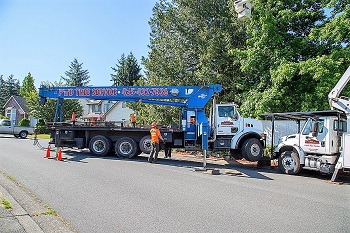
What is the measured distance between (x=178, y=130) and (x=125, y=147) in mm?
2735

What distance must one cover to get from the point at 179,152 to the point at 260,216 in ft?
45.2

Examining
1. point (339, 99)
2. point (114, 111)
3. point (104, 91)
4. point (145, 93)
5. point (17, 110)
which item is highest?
point (17, 110)

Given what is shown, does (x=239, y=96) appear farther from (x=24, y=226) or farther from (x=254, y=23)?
(x=24, y=226)

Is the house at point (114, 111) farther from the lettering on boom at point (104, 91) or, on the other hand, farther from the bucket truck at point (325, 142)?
the bucket truck at point (325, 142)

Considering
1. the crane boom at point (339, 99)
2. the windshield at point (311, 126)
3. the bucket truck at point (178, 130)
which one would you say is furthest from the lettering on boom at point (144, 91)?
the crane boom at point (339, 99)

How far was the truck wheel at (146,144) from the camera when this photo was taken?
48.3 ft

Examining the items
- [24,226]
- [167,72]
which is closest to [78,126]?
[167,72]

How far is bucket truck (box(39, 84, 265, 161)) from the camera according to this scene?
1425cm

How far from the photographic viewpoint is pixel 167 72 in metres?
22.4

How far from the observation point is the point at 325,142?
11.2 m

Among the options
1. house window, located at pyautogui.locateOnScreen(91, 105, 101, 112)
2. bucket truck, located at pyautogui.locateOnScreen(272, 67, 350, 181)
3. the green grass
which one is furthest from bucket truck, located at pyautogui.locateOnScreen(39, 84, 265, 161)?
house window, located at pyautogui.locateOnScreen(91, 105, 101, 112)

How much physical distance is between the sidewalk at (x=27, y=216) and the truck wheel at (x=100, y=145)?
820 cm

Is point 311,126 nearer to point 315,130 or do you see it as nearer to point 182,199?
point 315,130

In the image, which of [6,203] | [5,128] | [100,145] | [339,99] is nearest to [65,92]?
[100,145]
